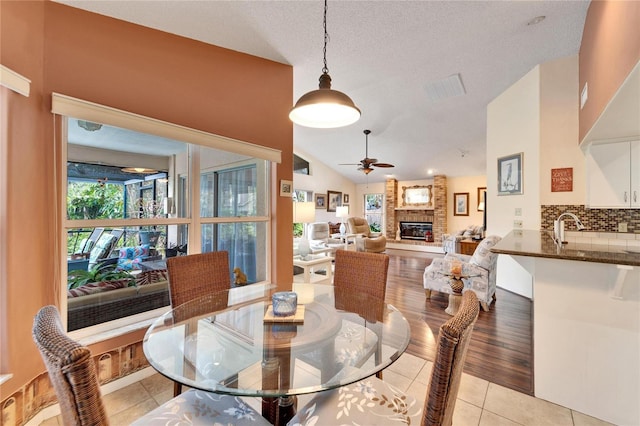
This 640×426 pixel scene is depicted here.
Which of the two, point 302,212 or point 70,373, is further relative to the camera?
point 302,212

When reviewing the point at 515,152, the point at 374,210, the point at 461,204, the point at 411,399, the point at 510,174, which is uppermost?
the point at 515,152

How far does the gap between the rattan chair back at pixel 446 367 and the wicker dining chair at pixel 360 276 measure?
1.06 meters

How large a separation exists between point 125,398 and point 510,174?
16.3 ft

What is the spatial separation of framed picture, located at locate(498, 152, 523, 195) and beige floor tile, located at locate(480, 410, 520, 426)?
10.3ft

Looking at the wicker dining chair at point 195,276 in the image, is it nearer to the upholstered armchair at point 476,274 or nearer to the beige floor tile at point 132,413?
the beige floor tile at point 132,413

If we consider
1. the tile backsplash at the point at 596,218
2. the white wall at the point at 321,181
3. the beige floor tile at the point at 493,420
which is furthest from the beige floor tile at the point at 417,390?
the white wall at the point at 321,181

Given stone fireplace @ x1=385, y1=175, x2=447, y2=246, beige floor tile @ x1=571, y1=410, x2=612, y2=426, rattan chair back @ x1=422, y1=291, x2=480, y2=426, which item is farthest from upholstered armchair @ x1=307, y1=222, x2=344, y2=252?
rattan chair back @ x1=422, y1=291, x2=480, y2=426

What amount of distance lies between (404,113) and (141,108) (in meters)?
4.11

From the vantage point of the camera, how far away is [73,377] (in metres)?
0.64

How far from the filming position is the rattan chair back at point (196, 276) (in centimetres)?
188

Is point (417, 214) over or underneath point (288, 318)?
over

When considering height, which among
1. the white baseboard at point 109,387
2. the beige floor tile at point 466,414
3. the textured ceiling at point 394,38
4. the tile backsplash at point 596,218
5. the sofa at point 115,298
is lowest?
the beige floor tile at point 466,414

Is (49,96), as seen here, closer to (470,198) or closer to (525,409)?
(525,409)

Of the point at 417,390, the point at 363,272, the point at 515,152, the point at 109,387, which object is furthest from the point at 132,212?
the point at 515,152
